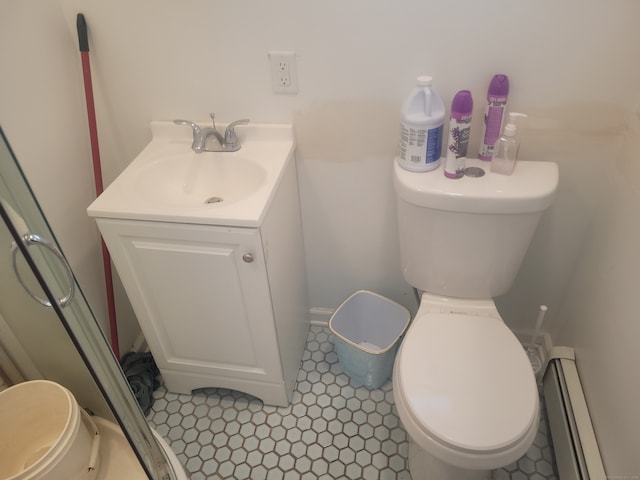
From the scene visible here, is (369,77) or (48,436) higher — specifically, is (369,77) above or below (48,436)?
above

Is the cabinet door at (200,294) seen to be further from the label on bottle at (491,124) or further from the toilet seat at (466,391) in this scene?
the label on bottle at (491,124)

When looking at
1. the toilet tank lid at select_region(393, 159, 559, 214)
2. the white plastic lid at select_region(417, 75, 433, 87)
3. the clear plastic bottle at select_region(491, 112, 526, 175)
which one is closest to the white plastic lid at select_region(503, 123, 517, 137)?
the clear plastic bottle at select_region(491, 112, 526, 175)

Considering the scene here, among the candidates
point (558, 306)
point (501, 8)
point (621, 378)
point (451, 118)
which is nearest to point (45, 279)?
point (451, 118)

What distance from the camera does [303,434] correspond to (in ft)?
4.99

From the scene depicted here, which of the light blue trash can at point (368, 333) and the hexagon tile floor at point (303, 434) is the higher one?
the light blue trash can at point (368, 333)

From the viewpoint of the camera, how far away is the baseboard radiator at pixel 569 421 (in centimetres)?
118

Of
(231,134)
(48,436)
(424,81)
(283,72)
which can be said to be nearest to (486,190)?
(424,81)

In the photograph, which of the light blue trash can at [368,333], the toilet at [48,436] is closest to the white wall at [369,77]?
the light blue trash can at [368,333]

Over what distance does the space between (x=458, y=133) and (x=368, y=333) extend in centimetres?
88

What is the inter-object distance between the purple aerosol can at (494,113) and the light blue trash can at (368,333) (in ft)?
2.16

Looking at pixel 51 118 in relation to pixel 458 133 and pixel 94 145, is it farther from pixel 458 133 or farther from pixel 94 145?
pixel 458 133

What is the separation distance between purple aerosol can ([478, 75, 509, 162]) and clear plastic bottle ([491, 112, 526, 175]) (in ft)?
0.09

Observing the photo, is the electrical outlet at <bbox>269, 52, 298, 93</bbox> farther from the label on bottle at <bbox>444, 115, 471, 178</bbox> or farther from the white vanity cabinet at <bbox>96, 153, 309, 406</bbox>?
the label on bottle at <bbox>444, 115, 471, 178</bbox>

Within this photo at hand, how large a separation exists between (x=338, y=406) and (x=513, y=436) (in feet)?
2.29
